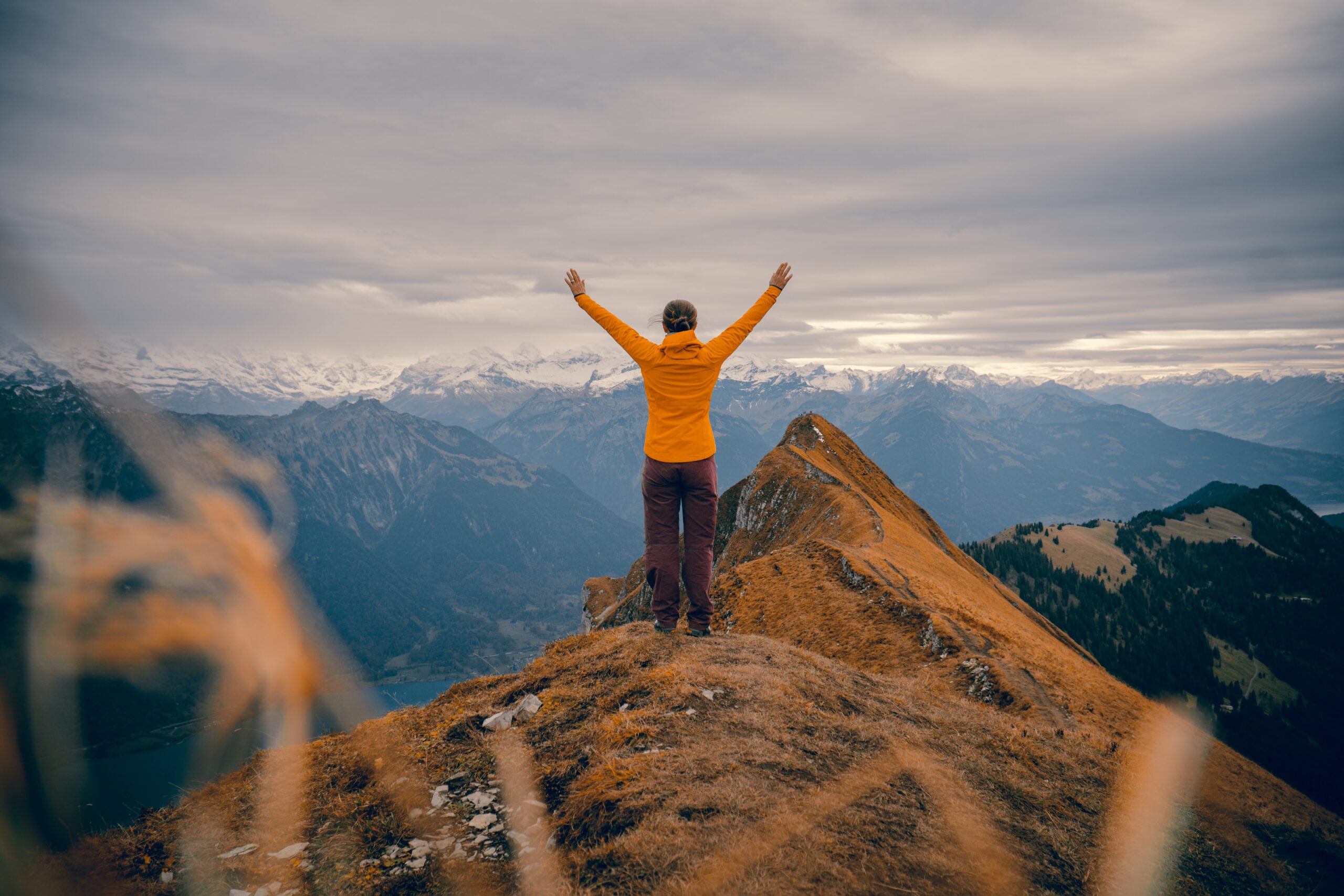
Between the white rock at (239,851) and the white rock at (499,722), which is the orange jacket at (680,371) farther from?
the white rock at (239,851)

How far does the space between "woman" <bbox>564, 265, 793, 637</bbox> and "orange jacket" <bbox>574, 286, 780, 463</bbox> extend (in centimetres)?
1

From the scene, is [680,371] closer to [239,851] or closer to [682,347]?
[682,347]

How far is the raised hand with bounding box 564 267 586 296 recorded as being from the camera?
1205cm

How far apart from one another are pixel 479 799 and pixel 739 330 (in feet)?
29.6

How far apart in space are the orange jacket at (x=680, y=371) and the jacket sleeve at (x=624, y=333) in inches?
0.5

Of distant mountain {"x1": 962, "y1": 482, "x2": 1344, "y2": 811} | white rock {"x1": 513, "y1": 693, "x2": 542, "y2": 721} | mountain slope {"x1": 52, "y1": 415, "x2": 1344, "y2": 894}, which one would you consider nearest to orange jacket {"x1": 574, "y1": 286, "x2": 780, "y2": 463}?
mountain slope {"x1": 52, "y1": 415, "x2": 1344, "y2": 894}

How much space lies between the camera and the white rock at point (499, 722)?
403 inches

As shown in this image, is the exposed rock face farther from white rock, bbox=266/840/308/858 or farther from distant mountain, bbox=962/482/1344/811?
distant mountain, bbox=962/482/1344/811

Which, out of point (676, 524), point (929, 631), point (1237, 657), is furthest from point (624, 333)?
point (1237, 657)

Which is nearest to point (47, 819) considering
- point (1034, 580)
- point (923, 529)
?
point (923, 529)

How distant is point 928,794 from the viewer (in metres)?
7.88

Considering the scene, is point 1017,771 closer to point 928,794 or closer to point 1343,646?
point 928,794

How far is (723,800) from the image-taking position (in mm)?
7145

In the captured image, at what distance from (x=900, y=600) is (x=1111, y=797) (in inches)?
514
